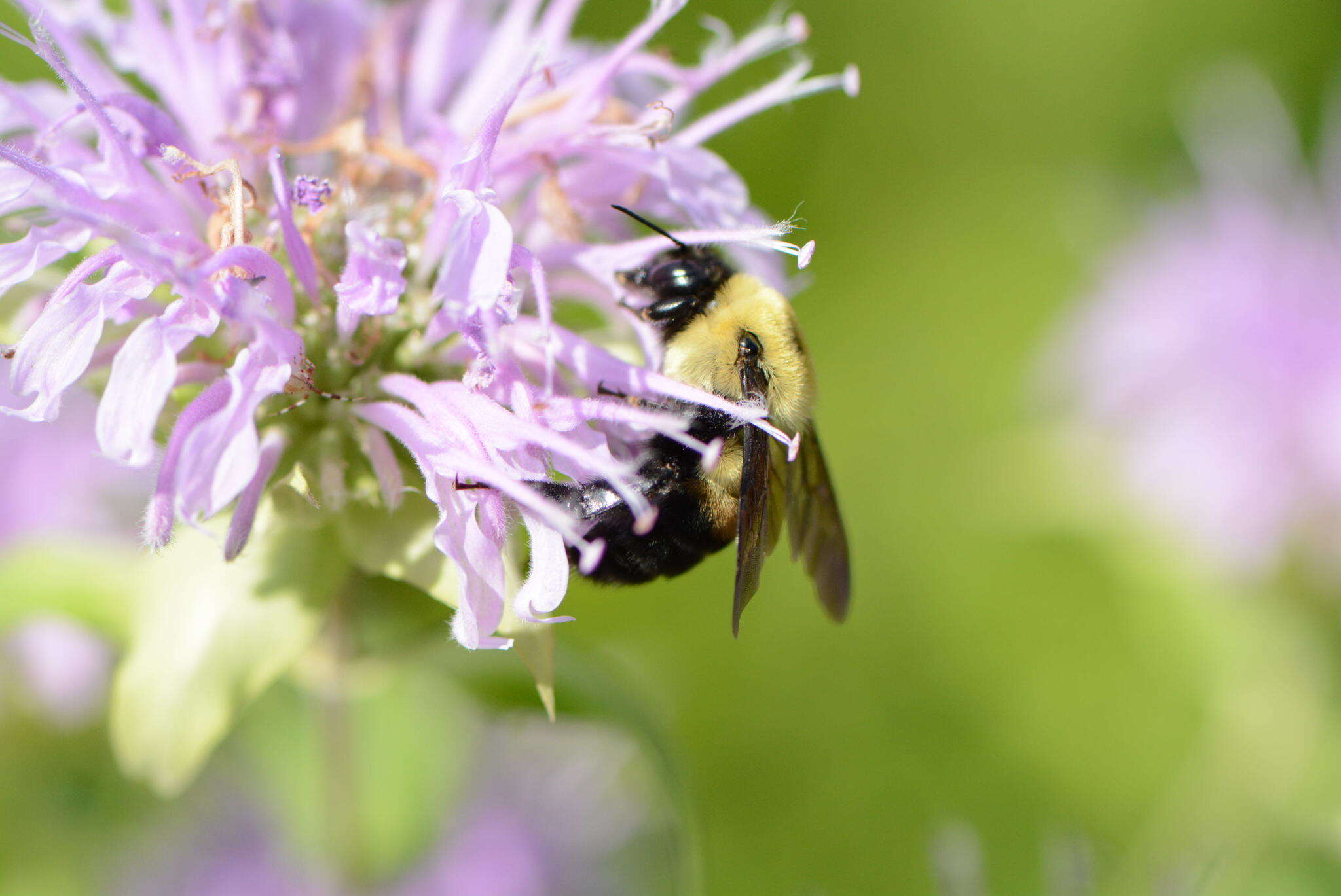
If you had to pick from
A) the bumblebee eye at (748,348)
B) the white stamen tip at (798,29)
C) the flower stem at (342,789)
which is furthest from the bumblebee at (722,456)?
the flower stem at (342,789)

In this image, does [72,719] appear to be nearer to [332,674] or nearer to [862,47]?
[332,674]

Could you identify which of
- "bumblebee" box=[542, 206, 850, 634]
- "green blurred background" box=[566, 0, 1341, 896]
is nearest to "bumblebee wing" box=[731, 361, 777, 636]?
"bumblebee" box=[542, 206, 850, 634]

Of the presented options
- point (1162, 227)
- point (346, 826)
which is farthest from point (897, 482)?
point (346, 826)

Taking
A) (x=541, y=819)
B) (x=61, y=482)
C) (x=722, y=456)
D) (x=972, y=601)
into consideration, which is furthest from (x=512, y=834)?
(x=722, y=456)

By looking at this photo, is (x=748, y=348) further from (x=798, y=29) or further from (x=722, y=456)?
(x=798, y=29)

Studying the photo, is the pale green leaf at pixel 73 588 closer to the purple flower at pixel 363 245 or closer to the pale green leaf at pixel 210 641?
the pale green leaf at pixel 210 641
